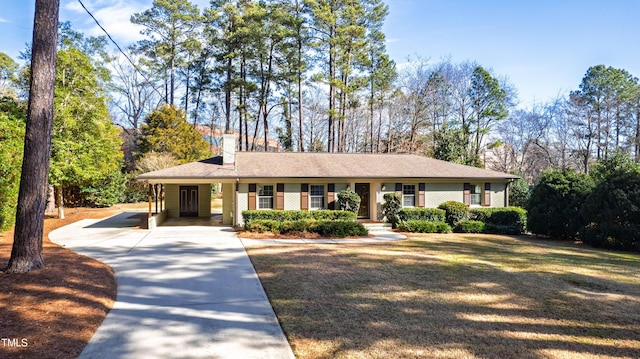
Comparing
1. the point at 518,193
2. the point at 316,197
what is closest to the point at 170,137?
the point at 316,197

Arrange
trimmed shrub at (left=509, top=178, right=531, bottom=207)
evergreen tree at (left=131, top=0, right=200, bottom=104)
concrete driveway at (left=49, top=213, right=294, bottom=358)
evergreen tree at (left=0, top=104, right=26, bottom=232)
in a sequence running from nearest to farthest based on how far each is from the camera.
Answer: concrete driveway at (left=49, top=213, right=294, bottom=358) → evergreen tree at (left=0, top=104, right=26, bottom=232) → trimmed shrub at (left=509, top=178, right=531, bottom=207) → evergreen tree at (left=131, top=0, right=200, bottom=104)

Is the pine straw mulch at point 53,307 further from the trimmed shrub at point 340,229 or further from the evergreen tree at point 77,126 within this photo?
the evergreen tree at point 77,126

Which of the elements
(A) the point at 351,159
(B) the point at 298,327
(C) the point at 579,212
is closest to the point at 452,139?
(A) the point at 351,159

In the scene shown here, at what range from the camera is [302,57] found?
2762 cm

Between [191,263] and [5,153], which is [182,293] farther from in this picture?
[5,153]

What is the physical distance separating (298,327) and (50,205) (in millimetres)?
20785

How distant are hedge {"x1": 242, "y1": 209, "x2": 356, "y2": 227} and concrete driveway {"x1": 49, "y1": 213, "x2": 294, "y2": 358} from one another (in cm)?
376

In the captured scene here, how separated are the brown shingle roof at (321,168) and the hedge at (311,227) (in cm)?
238

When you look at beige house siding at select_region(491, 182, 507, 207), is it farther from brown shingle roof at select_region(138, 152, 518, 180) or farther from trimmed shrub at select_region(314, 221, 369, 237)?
trimmed shrub at select_region(314, 221, 369, 237)

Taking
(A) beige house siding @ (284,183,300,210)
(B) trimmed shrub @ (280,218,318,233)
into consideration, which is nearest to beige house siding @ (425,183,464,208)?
(A) beige house siding @ (284,183,300,210)

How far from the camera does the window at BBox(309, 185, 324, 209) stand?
52.5ft

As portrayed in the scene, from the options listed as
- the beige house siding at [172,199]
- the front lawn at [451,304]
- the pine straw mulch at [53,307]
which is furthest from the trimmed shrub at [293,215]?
the pine straw mulch at [53,307]

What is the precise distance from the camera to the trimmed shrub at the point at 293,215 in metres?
14.3

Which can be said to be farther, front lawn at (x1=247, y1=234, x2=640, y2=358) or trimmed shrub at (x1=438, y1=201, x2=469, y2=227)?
trimmed shrub at (x1=438, y1=201, x2=469, y2=227)
